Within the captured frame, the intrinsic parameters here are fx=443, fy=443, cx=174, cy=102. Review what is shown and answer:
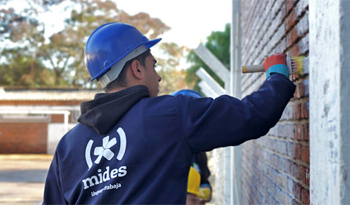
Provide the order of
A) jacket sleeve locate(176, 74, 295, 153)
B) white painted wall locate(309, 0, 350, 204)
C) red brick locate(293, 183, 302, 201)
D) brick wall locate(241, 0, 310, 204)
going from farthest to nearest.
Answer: red brick locate(293, 183, 302, 201), brick wall locate(241, 0, 310, 204), jacket sleeve locate(176, 74, 295, 153), white painted wall locate(309, 0, 350, 204)

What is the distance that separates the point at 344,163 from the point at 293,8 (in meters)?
1.41

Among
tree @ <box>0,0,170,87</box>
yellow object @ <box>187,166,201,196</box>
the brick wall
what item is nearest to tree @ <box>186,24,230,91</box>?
tree @ <box>0,0,170,87</box>

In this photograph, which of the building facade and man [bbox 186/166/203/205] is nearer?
man [bbox 186/166/203/205]

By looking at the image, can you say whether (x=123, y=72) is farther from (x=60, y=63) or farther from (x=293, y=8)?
(x=60, y=63)

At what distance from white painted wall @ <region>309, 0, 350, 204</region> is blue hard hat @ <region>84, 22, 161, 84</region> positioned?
3.28ft

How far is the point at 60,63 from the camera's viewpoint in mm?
44031

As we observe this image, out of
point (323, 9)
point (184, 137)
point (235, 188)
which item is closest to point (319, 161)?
point (323, 9)

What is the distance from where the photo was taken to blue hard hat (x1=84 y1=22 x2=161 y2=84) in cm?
223

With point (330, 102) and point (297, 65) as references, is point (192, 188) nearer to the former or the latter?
point (297, 65)

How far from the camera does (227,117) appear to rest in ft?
6.13

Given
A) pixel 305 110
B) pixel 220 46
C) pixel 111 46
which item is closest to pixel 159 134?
pixel 111 46

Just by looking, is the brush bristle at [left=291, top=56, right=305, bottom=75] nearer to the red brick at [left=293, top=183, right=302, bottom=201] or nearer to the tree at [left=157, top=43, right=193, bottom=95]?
the red brick at [left=293, top=183, right=302, bottom=201]

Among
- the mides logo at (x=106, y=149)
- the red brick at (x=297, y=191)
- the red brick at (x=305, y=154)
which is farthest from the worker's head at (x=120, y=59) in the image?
the red brick at (x=297, y=191)

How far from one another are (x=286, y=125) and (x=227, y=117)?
929 mm
